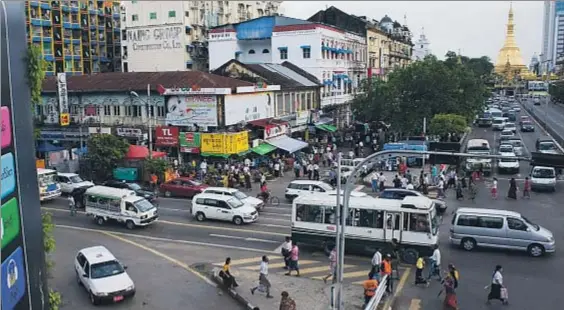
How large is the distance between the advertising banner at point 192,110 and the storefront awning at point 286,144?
223 inches

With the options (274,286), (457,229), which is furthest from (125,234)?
(457,229)

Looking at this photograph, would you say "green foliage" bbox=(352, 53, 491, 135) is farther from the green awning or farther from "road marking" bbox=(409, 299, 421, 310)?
"road marking" bbox=(409, 299, 421, 310)

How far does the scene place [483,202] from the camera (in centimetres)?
2975

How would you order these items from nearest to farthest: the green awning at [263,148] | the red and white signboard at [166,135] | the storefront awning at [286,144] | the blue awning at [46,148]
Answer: the red and white signboard at [166,135] → the green awning at [263,148] → the blue awning at [46,148] → the storefront awning at [286,144]

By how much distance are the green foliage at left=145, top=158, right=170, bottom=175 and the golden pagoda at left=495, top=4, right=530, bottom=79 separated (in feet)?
411

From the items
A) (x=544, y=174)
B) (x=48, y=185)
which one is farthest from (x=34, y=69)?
(x=544, y=174)

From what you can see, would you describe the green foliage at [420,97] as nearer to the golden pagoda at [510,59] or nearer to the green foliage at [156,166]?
the green foliage at [156,166]

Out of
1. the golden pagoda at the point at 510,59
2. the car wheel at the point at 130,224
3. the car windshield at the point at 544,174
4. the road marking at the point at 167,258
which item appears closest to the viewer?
the road marking at the point at 167,258

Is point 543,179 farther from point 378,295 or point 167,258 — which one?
point 167,258

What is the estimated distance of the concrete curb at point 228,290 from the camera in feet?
54.2

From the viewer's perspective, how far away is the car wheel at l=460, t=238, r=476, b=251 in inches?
831

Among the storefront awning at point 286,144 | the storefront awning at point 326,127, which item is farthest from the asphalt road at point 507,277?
the storefront awning at point 326,127

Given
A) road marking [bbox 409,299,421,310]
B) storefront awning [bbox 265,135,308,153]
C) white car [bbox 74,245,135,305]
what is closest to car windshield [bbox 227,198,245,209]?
white car [bbox 74,245,135,305]

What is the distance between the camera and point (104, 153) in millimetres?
35469
